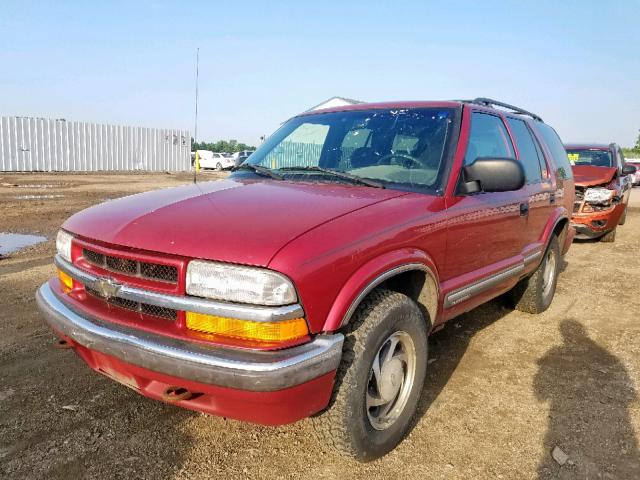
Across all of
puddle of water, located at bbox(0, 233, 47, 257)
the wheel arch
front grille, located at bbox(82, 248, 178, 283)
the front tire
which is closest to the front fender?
the front tire

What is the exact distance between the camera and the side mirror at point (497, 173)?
2.85 metres

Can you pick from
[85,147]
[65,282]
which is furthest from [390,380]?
[85,147]

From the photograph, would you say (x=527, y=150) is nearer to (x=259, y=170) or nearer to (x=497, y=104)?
(x=497, y=104)

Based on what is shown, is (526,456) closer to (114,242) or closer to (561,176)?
(114,242)

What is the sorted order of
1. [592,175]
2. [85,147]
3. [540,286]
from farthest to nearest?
[85,147] → [592,175] → [540,286]

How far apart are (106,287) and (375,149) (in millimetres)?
1839

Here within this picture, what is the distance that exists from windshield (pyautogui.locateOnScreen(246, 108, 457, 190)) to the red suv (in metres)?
0.01

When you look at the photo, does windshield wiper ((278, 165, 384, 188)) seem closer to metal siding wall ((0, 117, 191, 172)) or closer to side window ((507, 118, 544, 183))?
side window ((507, 118, 544, 183))

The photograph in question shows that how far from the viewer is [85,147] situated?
2717 centimetres

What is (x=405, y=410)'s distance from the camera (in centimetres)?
265

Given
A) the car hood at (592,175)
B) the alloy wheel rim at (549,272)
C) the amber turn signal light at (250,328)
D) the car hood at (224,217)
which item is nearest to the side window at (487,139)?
the car hood at (224,217)

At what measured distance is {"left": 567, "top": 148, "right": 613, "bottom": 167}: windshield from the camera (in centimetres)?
953

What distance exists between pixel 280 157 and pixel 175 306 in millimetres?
1848

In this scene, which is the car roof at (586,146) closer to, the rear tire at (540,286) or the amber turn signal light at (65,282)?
the rear tire at (540,286)
